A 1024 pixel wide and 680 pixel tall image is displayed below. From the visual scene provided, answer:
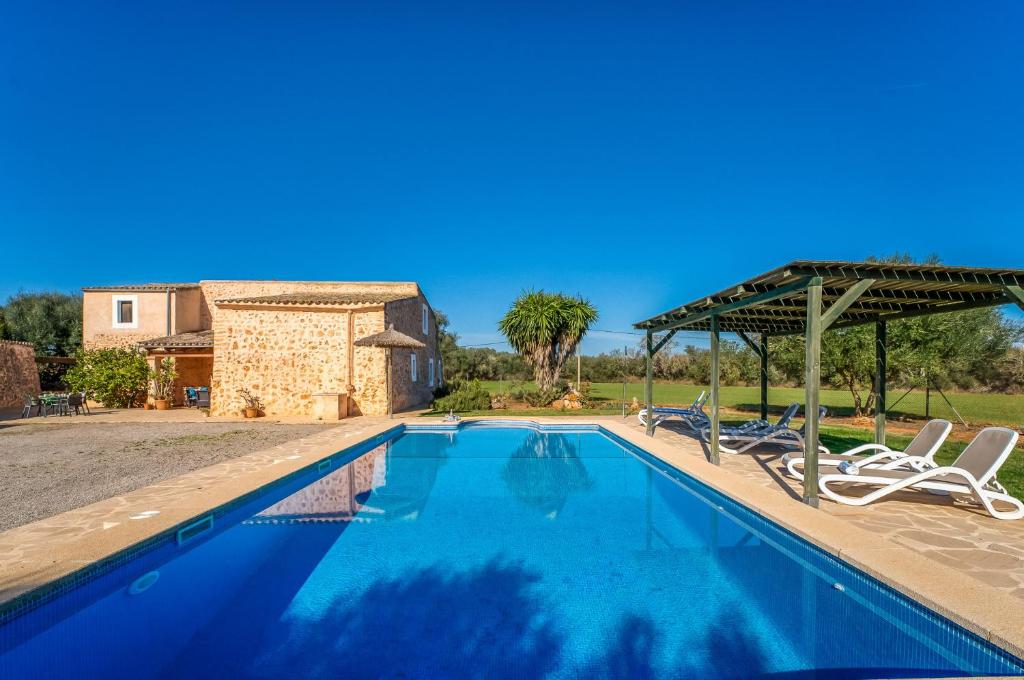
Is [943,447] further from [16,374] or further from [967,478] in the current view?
[16,374]

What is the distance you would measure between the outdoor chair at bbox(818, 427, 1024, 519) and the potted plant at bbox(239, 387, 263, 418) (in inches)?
552

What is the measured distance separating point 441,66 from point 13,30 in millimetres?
11085

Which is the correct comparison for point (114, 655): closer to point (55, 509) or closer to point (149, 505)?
point (149, 505)

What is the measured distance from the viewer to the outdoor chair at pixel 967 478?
182 inches

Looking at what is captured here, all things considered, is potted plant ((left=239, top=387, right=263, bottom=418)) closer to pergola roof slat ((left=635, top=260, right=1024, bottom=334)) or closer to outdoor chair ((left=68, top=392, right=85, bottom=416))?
outdoor chair ((left=68, top=392, right=85, bottom=416))

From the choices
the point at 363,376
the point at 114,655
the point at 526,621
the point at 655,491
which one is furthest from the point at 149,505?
the point at 363,376

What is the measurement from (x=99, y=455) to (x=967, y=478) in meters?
11.8

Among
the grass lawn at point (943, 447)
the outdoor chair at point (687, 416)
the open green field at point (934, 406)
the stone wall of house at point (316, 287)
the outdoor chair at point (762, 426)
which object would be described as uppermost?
the stone wall of house at point (316, 287)

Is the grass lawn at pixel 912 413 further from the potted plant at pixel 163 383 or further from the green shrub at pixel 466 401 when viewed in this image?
the potted plant at pixel 163 383

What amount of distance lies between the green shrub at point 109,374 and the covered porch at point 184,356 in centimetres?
51

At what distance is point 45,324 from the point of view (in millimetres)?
25500

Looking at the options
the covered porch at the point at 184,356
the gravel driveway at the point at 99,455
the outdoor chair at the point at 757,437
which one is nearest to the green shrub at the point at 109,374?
the covered porch at the point at 184,356

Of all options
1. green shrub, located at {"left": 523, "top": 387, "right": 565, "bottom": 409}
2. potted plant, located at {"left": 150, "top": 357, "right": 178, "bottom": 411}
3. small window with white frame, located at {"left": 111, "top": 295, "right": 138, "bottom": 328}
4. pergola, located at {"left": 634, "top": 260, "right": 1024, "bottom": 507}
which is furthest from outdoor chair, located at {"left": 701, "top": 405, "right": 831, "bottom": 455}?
small window with white frame, located at {"left": 111, "top": 295, "right": 138, "bottom": 328}

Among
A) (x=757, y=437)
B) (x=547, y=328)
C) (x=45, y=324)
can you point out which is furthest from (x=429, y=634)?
(x=45, y=324)
